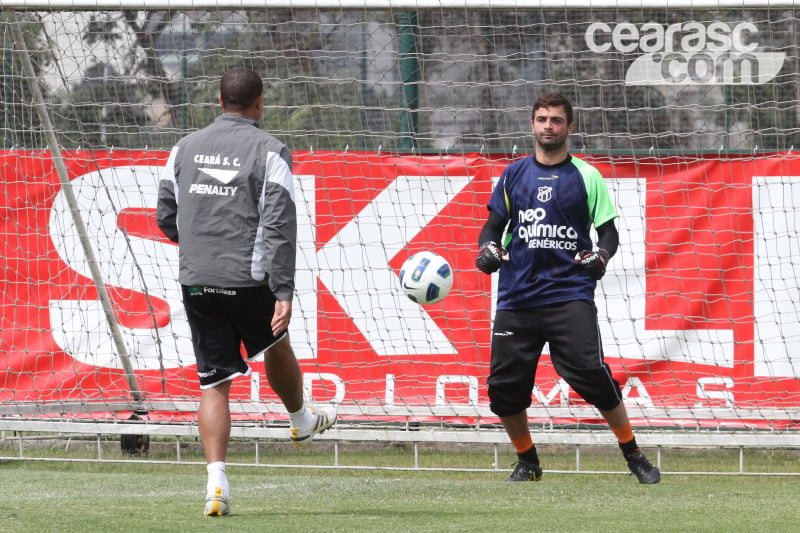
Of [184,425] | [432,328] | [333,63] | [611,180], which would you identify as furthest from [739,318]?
[184,425]

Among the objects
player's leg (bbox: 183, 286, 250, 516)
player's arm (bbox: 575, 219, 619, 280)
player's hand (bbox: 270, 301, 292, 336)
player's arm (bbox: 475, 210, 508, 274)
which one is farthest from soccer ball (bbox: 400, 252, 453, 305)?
player's hand (bbox: 270, 301, 292, 336)

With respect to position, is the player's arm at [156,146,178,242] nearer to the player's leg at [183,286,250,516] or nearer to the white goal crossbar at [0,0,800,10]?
the player's leg at [183,286,250,516]

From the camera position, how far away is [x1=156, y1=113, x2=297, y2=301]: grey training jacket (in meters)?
5.12

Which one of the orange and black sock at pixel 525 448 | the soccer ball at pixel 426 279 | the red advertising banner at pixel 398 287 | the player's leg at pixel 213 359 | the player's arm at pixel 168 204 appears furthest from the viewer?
the red advertising banner at pixel 398 287

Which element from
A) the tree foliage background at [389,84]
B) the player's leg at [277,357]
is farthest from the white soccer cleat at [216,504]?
the tree foliage background at [389,84]

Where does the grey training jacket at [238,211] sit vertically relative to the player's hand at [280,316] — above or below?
above

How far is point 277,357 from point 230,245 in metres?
0.60

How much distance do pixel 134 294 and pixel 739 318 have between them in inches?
169

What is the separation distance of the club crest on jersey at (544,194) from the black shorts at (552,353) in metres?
0.57

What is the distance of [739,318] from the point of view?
839 cm

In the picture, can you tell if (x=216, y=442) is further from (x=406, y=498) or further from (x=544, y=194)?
(x=544, y=194)

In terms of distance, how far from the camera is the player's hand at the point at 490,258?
645cm

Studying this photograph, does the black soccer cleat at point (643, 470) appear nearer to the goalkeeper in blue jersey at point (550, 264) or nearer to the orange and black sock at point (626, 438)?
the orange and black sock at point (626, 438)

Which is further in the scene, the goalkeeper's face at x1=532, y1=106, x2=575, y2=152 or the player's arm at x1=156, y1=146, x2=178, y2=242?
the goalkeeper's face at x1=532, y1=106, x2=575, y2=152
